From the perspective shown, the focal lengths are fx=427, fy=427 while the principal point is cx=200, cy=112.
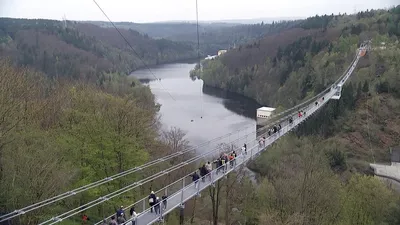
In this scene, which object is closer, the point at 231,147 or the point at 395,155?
the point at 231,147

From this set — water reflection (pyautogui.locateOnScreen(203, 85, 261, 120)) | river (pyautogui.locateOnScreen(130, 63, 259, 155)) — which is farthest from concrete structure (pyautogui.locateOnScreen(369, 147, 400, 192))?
water reflection (pyautogui.locateOnScreen(203, 85, 261, 120))

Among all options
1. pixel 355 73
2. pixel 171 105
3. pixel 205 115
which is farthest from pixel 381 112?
pixel 171 105

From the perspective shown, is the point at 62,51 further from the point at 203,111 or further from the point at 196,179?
the point at 196,179

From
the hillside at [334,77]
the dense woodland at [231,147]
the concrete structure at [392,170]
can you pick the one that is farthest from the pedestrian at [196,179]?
the hillside at [334,77]

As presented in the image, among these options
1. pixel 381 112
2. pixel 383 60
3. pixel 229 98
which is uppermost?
pixel 383 60

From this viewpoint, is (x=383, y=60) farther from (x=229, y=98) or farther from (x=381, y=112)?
(x=229, y=98)

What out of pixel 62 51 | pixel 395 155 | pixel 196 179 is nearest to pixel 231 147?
pixel 395 155

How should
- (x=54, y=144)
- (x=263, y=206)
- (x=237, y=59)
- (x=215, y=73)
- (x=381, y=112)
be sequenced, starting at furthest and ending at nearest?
(x=237, y=59)
(x=215, y=73)
(x=381, y=112)
(x=263, y=206)
(x=54, y=144)
